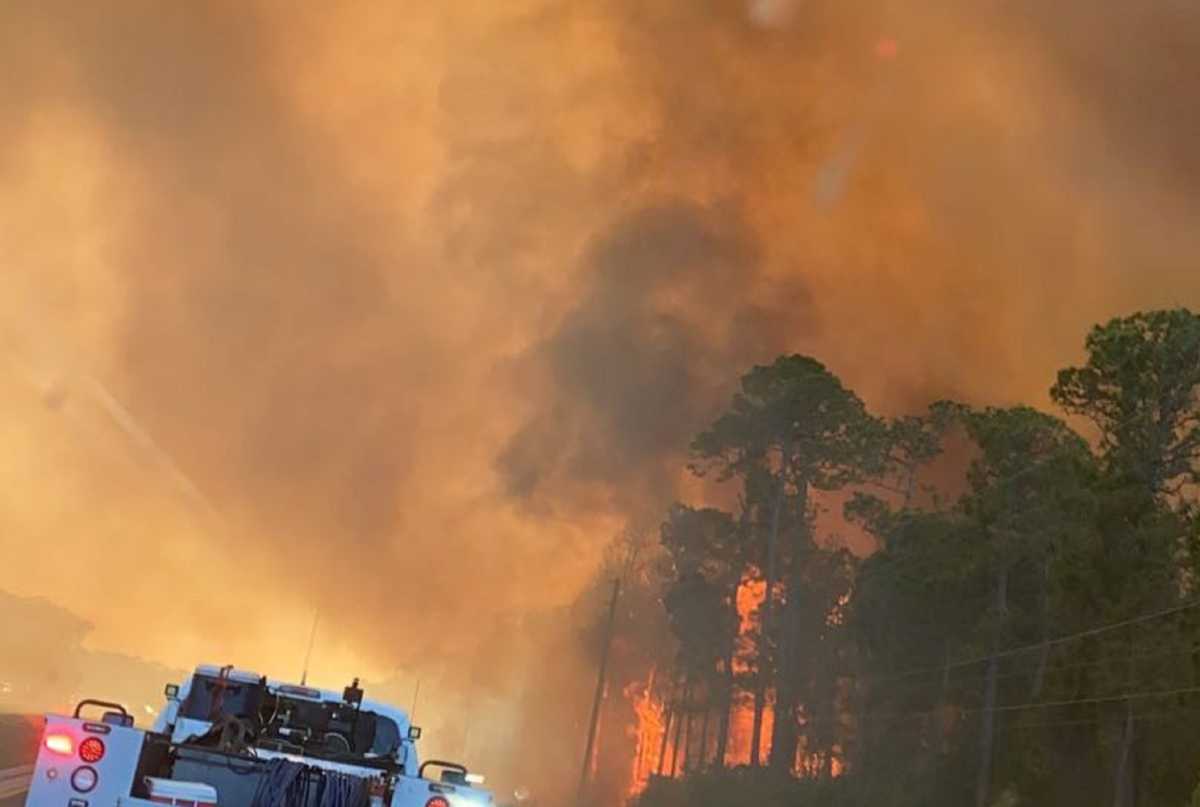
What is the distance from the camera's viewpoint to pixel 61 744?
5730 mm

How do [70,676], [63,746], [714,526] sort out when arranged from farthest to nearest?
[70,676] → [714,526] → [63,746]

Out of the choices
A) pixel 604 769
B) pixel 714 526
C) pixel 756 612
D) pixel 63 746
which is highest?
pixel 714 526

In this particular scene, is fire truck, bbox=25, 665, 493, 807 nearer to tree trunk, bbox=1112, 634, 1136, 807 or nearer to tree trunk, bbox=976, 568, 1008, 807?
tree trunk, bbox=1112, 634, 1136, 807

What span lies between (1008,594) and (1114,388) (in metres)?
6.53

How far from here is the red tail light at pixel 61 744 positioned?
5.71 metres

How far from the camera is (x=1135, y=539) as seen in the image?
96.1ft

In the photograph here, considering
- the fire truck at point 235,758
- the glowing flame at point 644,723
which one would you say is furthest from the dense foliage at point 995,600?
the glowing flame at point 644,723

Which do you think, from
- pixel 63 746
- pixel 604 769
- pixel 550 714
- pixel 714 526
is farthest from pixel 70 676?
pixel 63 746

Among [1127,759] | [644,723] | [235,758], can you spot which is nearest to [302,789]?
[235,758]

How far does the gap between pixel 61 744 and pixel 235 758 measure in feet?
2.88

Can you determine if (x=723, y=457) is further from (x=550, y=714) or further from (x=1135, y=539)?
(x=550, y=714)

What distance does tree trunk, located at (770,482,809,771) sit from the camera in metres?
46.0

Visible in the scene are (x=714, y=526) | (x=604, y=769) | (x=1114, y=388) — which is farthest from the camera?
(x=604, y=769)

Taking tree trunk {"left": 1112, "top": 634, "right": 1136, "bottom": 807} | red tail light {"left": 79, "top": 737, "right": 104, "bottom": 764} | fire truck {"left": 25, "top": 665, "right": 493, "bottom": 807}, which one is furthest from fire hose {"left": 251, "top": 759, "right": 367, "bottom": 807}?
tree trunk {"left": 1112, "top": 634, "right": 1136, "bottom": 807}
